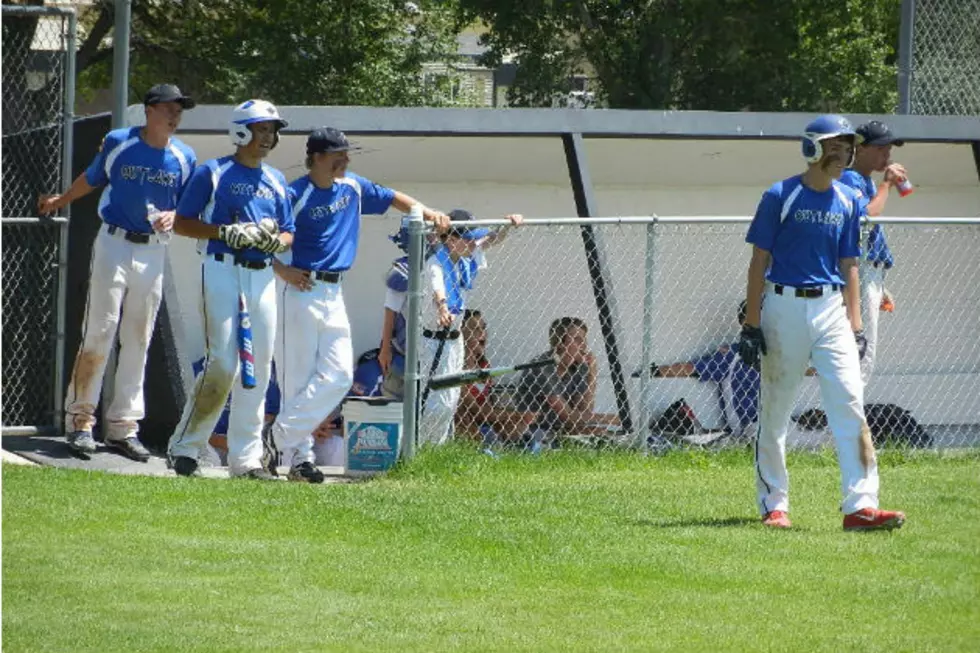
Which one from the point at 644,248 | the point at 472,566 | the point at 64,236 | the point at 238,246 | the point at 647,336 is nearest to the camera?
the point at 472,566

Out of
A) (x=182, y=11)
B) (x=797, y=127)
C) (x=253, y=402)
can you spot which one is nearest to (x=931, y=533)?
(x=253, y=402)

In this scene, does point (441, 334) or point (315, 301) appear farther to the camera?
point (441, 334)

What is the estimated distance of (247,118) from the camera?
968 centimetres

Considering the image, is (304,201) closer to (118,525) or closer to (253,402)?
(253,402)

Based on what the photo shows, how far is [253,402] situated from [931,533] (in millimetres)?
3775

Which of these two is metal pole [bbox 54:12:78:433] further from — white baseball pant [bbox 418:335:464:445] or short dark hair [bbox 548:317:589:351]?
short dark hair [bbox 548:317:589:351]

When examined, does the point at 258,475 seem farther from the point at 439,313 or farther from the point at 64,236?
the point at 64,236

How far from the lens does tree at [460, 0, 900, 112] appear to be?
2628cm

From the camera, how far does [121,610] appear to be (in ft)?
21.8

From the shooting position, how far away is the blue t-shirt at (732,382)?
12.6 meters

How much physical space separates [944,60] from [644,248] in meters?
3.33

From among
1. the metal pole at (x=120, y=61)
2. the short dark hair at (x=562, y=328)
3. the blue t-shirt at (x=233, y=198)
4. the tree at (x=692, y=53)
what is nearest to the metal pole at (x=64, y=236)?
the metal pole at (x=120, y=61)

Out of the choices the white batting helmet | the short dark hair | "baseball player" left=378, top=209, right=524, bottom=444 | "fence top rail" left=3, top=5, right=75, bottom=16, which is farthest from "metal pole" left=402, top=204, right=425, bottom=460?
"fence top rail" left=3, top=5, right=75, bottom=16

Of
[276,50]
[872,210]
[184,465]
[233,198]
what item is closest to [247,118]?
[233,198]
